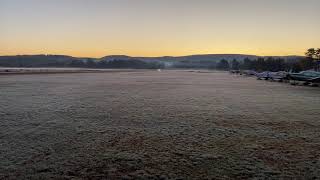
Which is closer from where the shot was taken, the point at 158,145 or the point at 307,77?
the point at 158,145

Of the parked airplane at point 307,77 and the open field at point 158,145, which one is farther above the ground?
the open field at point 158,145

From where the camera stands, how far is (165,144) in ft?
34.0

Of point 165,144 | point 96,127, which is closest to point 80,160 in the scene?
point 165,144

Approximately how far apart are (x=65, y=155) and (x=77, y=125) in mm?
4841

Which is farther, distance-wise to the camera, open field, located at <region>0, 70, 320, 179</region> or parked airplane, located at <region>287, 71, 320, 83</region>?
parked airplane, located at <region>287, 71, 320, 83</region>

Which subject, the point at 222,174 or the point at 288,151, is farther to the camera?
the point at 288,151

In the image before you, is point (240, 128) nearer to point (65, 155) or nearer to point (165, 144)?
point (165, 144)

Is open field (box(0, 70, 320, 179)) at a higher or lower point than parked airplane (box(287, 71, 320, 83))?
higher

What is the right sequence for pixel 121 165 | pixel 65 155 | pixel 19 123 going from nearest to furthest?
pixel 121 165, pixel 65 155, pixel 19 123

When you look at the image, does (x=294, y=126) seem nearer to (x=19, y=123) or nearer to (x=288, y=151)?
(x=288, y=151)

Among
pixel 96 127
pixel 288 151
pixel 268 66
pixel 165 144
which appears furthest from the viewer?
pixel 268 66

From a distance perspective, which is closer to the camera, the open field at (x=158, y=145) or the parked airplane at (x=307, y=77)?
the open field at (x=158, y=145)

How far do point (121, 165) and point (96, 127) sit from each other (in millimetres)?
5409

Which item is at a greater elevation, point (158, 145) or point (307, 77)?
point (158, 145)
